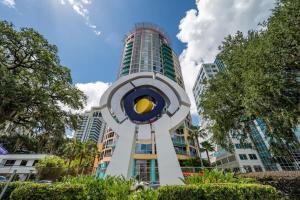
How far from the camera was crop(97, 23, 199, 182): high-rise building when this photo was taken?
40219 millimetres

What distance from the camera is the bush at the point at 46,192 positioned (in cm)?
619

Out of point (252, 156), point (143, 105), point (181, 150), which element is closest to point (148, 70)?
point (181, 150)

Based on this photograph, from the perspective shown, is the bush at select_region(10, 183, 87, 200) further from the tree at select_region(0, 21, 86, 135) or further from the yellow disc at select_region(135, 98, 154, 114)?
the tree at select_region(0, 21, 86, 135)

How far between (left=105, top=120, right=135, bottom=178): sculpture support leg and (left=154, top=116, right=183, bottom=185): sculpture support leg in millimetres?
2126

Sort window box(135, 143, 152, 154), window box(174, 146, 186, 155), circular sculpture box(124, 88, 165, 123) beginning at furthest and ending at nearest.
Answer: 1. window box(174, 146, 186, 155)
2. window box(135, 143, 152, 154)
3. circular sculpture box(124, 88, 165, 123)

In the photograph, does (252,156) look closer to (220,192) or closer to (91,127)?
(220,192)

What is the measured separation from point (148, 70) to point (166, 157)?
47362mm

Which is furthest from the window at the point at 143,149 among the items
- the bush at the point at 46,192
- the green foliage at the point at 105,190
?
the bush at the point at 46,192

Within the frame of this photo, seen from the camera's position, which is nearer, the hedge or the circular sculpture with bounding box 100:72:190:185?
the hedge

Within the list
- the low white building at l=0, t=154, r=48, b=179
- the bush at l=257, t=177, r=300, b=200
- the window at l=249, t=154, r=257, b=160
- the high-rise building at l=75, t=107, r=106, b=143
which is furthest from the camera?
the high-rise building at l=75, t=107, r=106, b=143

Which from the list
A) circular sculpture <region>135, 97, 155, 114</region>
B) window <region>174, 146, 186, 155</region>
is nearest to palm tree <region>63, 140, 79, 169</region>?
window <region>174, 146, 186, 155</region>

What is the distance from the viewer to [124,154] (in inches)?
479

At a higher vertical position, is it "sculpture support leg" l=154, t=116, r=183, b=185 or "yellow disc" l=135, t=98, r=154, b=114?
"yellow disc" l=135, t=98, r=154, b=114

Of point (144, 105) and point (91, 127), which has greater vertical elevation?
point (91, 127)
